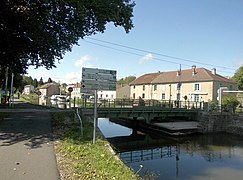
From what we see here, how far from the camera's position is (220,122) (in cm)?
3070

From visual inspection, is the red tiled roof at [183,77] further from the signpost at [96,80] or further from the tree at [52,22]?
the signpost at [96,80]

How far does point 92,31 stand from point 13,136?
8.75 m

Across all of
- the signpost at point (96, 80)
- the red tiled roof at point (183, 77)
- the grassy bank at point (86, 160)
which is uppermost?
the red tiled roof at point (183, 77)

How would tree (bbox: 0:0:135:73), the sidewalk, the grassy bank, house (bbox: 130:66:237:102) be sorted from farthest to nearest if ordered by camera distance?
house (bbox: 130:66:237:102)
tree (bbox: 0:0:135:73)
the grassy bank
the sidewalk

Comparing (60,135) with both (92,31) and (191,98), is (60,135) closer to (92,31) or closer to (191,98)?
(92,31)

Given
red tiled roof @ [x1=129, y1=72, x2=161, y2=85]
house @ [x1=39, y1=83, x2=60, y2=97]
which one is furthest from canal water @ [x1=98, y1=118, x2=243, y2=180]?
house @ [x1=39, y1=83, x2=60, y2=97]

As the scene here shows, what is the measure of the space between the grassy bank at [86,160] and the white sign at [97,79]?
7.04 ft

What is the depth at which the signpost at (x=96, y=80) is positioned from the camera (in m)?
9.80

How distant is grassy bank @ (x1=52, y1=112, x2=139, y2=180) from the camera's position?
246 inches

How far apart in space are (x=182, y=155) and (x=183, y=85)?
37831 mm

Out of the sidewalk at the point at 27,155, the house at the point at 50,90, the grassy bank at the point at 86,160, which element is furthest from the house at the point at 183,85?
the house at the point at 50,90

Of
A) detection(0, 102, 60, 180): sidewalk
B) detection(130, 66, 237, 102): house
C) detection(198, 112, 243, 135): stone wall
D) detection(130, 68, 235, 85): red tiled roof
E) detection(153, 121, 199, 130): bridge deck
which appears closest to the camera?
detection(0, 102, 60, 180): sidewalk

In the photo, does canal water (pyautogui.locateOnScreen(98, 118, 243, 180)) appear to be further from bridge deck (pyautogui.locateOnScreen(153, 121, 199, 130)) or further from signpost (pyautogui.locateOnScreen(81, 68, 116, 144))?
signpost (pyautogui.locateOnScreen(81, 68, 116, 144))

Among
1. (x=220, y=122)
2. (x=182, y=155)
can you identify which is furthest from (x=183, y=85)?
(x=182, y=155)
